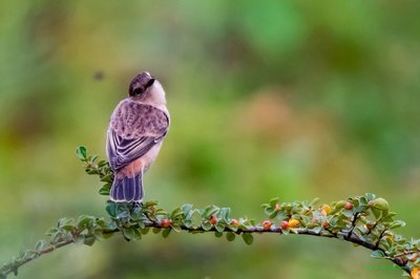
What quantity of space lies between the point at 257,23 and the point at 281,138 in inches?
23.6

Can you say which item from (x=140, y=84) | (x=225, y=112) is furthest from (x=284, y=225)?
(x=225, y=112)

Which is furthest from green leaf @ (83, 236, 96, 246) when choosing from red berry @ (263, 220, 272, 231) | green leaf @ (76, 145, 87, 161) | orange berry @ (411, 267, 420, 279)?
orange berry @ (411, 267, 420, 279)

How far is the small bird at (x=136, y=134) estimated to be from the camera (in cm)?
354

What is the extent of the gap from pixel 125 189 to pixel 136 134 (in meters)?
0.80

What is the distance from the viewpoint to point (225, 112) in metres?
6.71

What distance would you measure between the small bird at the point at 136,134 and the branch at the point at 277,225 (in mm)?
338

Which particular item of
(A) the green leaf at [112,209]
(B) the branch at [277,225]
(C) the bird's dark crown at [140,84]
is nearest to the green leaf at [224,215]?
(B) the branch at [277,225]

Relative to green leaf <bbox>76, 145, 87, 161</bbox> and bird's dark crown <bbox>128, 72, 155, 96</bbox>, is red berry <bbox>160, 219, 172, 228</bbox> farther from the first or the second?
bird's dark crown <bbox>128, 72, 155, 96</bbox>

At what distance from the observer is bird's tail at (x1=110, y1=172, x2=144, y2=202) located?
10.3 ft

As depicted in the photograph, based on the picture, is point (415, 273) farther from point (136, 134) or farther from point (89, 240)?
point (136, 134)

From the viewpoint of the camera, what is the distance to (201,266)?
216 inches

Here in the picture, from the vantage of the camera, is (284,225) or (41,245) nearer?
(41,245)

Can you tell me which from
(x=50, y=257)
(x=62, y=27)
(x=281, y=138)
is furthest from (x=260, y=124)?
(x=50, y=257)

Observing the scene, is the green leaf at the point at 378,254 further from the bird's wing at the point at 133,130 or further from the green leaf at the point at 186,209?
the bird's wing at the point at 133,130
